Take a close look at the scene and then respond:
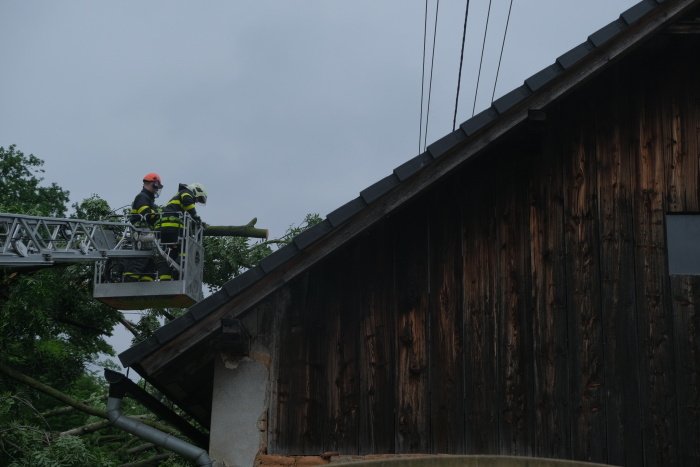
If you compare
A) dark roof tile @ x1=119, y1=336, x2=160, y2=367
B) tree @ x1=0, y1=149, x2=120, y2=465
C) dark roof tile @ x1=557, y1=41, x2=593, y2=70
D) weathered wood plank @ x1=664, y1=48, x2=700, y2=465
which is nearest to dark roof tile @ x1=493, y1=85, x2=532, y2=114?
dark roof tile @ x1=557, y1=41, x2=593, y2=70

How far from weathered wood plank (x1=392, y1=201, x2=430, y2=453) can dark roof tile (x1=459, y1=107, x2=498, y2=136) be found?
0.77 meters

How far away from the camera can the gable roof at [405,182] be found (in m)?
6.86

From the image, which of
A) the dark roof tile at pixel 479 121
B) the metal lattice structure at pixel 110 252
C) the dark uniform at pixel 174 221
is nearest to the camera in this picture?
the dark roof tile at pixel 479 121

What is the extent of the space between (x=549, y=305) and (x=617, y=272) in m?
0.58

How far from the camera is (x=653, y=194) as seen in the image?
763 centimetres

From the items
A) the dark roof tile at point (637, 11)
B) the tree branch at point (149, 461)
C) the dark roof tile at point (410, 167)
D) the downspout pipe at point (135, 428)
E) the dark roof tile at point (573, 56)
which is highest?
the dark roof tile at point (637, 11)

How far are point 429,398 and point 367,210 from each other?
141 centimetres

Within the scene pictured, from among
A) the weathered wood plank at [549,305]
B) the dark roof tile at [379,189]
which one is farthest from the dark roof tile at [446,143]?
the weathered wood plank at [549,305]

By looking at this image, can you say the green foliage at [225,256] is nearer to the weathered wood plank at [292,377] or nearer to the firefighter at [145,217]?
the firefighter at [145,217]

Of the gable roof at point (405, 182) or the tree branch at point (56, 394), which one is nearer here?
the gable roof at point (405, 182)

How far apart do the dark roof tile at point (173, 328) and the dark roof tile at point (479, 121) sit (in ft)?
7.69

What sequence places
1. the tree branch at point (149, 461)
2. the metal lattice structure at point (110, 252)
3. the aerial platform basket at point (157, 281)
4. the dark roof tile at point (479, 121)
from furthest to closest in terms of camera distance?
the tree branch at point (149, 461) < the aerial platform basket at point (157, 281) < the metal lattice structure at point (110, 252) < the dark roof tile at point (479, 121)

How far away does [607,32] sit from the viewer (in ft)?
24.2

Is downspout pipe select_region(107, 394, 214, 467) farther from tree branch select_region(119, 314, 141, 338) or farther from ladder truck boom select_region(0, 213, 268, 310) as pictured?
tree branch select_region(119, 314, 141, 338)
